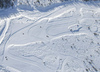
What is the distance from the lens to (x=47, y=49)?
6.77m

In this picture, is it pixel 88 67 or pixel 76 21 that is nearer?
pixel 88 67

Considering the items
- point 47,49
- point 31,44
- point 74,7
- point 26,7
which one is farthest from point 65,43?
point 26,7

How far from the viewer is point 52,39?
6.98 metres

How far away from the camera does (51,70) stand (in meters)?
6.38

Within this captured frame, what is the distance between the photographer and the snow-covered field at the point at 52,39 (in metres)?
6.50

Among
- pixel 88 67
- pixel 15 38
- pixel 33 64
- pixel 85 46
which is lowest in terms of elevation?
pixel 88 67

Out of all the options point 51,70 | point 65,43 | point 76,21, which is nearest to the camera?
point 51,70

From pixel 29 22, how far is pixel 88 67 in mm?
4741

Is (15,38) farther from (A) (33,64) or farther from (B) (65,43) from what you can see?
(B) (65,43)

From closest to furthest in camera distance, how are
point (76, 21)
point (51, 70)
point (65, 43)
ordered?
point (51, 70) → point (65, 43) → point (76, 21)

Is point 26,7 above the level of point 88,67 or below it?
above

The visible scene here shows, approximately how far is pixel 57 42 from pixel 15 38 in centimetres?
277

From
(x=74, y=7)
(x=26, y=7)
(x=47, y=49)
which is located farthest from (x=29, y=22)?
(x=74, y=7)

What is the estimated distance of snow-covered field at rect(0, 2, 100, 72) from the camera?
650 cm
